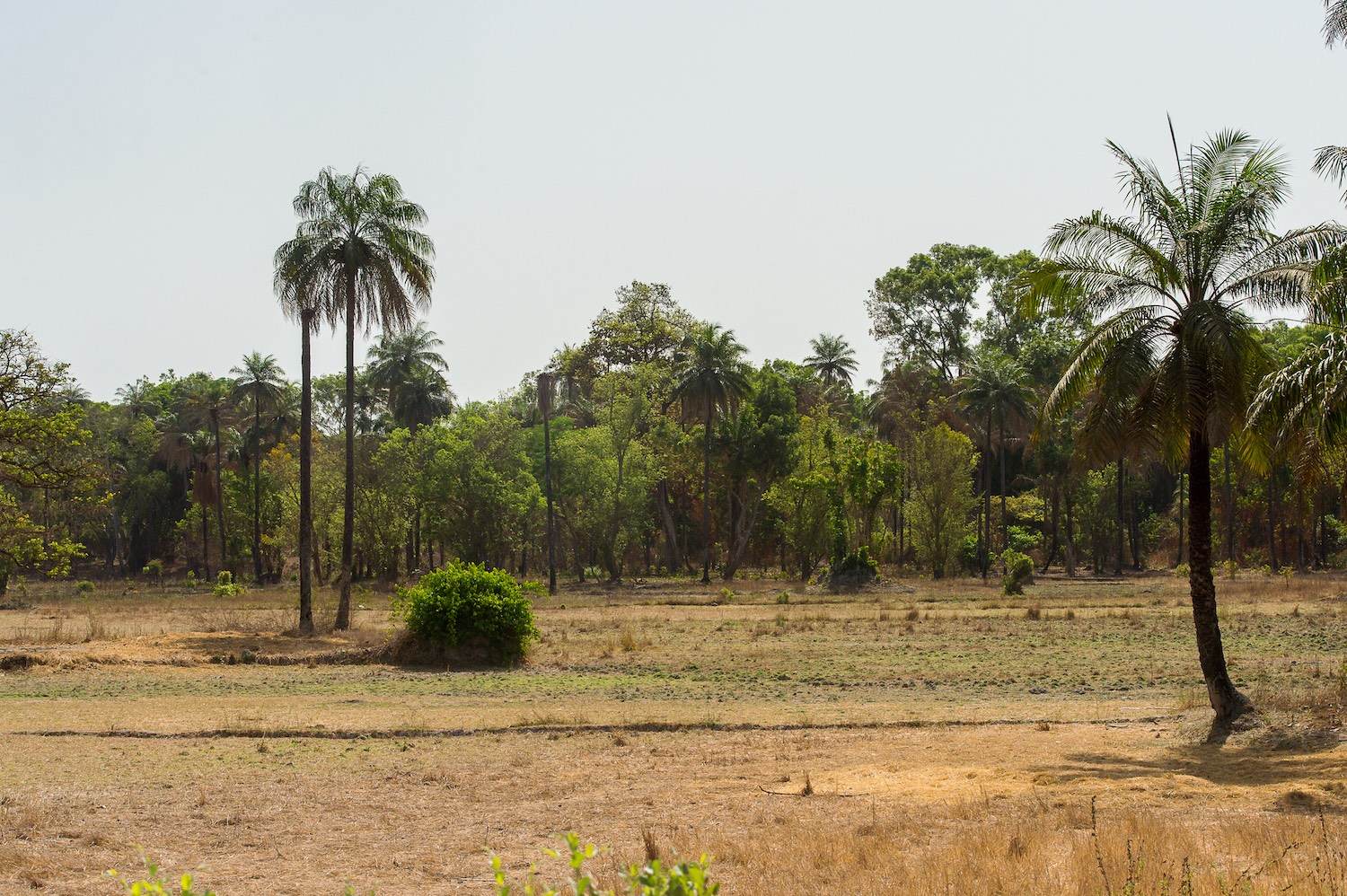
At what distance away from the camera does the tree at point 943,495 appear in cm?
7131

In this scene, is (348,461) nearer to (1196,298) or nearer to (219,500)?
(1196,298)

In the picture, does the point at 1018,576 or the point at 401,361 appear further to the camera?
the point at 401,361

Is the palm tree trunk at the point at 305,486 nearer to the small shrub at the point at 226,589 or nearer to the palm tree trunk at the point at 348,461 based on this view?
the palm tree trunk at the point at 348,461

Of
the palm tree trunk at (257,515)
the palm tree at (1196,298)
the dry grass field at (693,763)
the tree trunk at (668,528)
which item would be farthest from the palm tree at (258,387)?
the palm tree at (1196,298)

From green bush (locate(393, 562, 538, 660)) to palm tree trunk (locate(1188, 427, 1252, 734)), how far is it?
16.1 m

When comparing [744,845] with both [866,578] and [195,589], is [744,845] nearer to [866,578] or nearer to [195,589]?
[866,578]

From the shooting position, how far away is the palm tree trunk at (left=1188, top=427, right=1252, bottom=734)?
16.4 meters

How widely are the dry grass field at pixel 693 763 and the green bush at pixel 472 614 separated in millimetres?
1077

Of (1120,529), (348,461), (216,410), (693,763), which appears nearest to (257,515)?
(216,410)

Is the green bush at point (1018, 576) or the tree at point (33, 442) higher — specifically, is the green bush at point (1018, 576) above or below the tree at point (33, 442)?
below

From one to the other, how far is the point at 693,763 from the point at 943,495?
59.1m

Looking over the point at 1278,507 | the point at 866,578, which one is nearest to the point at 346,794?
the point at 866,578

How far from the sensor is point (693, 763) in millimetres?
14625

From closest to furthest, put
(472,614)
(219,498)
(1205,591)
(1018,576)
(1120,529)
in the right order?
(1205,591) < (472,614) < (1018,576) < (1120,529) < (219,498)
